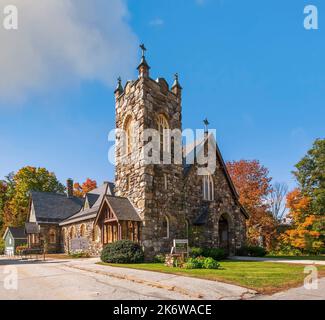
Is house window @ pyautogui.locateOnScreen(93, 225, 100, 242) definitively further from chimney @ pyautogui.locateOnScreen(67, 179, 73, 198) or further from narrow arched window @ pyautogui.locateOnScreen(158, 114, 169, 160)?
chimney @ pyautogui.locateOnScreen(67, 179, 73, 198)

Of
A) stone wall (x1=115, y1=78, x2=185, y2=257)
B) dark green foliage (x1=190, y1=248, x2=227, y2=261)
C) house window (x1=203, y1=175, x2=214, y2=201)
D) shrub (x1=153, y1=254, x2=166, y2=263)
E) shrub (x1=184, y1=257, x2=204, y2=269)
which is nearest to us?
shrub (x1=184, y1=257, x2=204, y2=269)

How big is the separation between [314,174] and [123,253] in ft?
83.5

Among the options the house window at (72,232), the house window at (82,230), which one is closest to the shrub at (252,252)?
the house window at (82,230)

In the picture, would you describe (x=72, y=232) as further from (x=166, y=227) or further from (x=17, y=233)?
(x=166, y=227)

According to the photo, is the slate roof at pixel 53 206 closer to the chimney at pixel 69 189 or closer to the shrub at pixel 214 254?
the chimney at pixel 69 189

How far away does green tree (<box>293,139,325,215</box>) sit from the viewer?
32.3 m

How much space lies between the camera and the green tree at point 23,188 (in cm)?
4684

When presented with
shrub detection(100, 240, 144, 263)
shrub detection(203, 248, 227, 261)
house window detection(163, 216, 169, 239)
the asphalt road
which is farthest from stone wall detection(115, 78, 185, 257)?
the asphalt road

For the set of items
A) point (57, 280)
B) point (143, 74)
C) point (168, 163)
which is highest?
point (143, 74)

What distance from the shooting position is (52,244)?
119 ft

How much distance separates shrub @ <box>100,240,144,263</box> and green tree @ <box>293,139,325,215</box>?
22043mm
